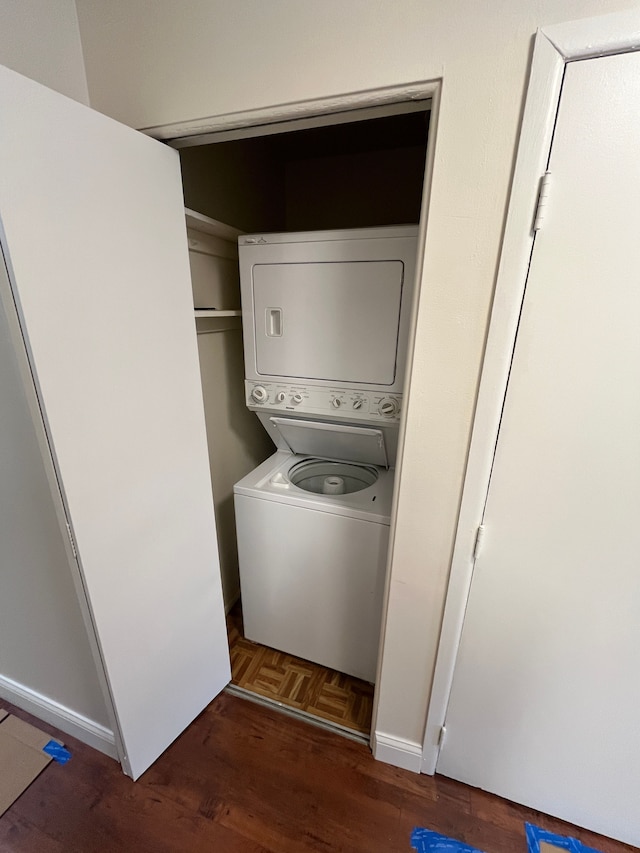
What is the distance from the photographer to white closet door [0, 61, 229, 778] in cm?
78

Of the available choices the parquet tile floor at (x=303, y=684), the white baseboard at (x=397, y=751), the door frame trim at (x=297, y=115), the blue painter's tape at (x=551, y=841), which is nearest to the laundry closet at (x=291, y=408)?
the parquet tile floor at (x=303, y=684)

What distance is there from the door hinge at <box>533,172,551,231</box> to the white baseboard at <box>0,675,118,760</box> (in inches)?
78.0

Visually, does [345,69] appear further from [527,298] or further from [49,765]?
[49,765]

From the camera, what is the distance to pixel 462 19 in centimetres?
73

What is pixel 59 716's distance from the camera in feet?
4.63

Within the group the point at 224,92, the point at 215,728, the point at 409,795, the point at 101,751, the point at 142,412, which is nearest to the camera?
the point at 224,92

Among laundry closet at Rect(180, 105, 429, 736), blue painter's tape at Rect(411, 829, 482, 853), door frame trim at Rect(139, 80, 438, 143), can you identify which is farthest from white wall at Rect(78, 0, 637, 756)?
blue painter's tape at Rect(411, 829, 482, 853)

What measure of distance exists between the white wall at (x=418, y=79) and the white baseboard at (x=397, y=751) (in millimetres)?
509

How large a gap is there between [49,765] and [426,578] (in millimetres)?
1508

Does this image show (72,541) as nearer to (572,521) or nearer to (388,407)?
(388,407)

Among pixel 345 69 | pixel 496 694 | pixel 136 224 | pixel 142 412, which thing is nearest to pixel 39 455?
pixel 142 412

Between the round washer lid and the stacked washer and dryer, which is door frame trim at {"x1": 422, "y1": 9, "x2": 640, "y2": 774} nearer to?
the stacked washer and dryer

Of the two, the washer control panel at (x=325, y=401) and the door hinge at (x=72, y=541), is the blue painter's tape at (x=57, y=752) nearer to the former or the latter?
the door hinge at (x=72, y=541)

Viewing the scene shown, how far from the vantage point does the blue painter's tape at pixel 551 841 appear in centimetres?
115
